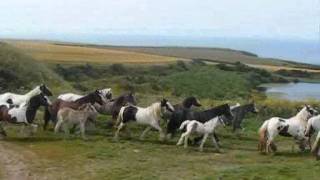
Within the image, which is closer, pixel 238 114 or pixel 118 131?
pixel 118 131

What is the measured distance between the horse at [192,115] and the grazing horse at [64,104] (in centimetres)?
293

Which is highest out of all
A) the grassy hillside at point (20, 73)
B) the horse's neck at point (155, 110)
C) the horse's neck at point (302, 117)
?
the horse's neck at point (302, 117)

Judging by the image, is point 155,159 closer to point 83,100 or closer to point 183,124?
point 183,124

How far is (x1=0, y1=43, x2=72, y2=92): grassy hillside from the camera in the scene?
38531mm

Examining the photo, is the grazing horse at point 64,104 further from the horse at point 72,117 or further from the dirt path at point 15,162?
the dirt path at point 15,162

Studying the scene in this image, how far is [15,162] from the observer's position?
15914 millimetres

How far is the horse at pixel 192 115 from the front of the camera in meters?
19.7

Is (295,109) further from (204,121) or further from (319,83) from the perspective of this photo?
(319,83)

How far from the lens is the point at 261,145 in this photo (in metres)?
18.4

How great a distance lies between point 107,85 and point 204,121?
2603cm

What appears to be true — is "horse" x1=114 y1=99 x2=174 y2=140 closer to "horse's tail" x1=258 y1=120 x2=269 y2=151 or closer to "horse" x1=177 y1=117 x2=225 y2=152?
"horse" x1=177 y1=117 x2=225 y2=152

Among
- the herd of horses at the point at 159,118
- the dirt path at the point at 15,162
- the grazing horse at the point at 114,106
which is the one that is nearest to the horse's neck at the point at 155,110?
the herd of horses at the point at 159,118

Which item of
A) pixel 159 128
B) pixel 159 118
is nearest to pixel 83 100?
pixel 159 118

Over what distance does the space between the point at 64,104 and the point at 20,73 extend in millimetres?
22040
